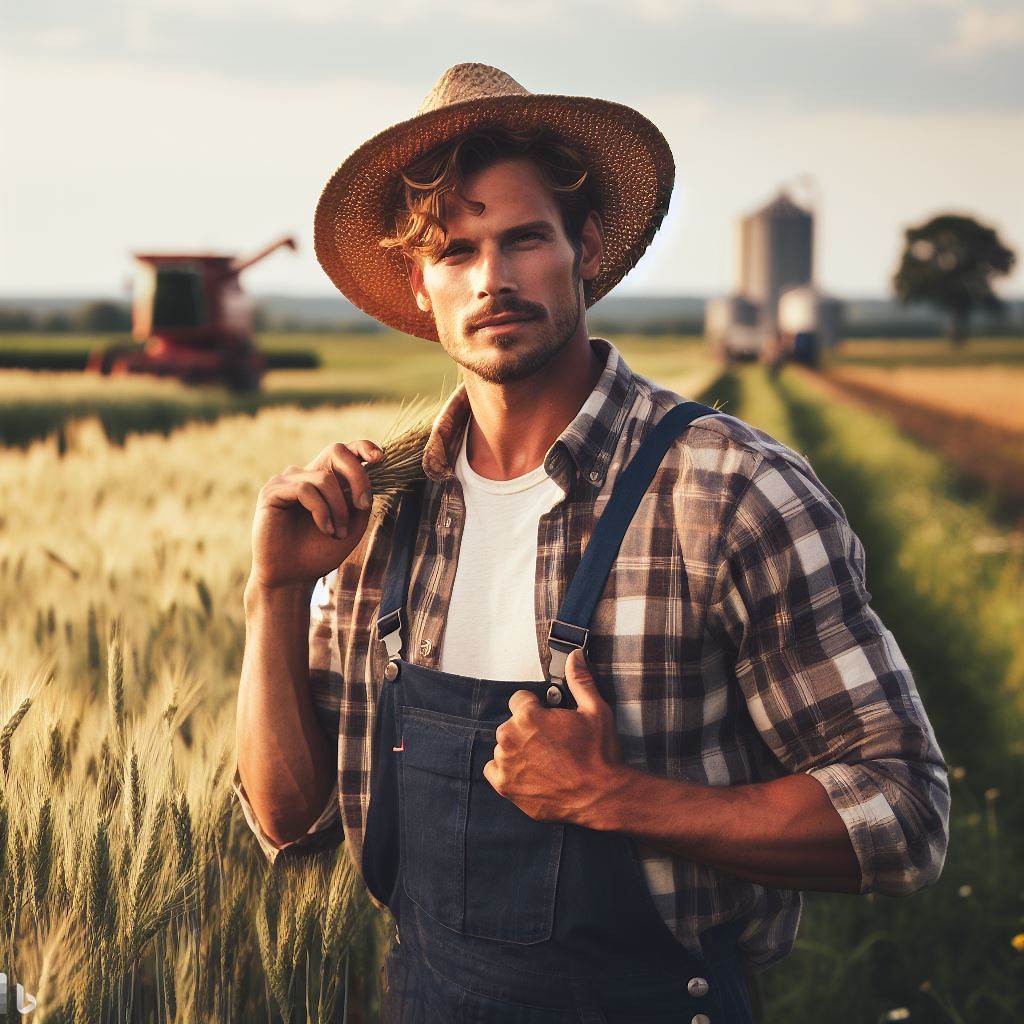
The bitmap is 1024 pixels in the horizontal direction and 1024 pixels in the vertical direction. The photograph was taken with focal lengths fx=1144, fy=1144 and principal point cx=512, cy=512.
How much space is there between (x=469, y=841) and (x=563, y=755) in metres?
0.25

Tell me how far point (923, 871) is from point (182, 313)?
73.7ft

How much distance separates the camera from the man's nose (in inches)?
74.3

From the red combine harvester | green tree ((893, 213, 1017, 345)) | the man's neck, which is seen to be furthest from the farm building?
the man's neck

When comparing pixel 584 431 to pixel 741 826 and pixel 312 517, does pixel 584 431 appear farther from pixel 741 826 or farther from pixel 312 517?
pixel 741 826

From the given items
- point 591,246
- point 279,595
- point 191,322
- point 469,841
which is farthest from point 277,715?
point 191,322

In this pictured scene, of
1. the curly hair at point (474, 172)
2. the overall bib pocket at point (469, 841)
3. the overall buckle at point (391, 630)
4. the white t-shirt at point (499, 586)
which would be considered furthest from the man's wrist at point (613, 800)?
the curly hair at point (474, 172)

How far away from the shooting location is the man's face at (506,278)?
6.25 feet

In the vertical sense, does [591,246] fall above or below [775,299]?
below

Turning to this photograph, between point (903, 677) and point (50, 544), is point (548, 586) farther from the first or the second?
point (50, 544)

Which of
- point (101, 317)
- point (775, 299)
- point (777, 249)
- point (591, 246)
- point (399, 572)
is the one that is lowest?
point (399, 572)

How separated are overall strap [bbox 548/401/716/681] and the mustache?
28cm

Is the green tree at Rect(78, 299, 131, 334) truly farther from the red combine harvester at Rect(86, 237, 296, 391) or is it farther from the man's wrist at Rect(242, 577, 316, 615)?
the man's wrist at Rect(242, 577, 316, 615)

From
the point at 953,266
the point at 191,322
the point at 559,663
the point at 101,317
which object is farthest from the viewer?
the point at 953,266

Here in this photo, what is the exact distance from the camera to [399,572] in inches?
77.5
